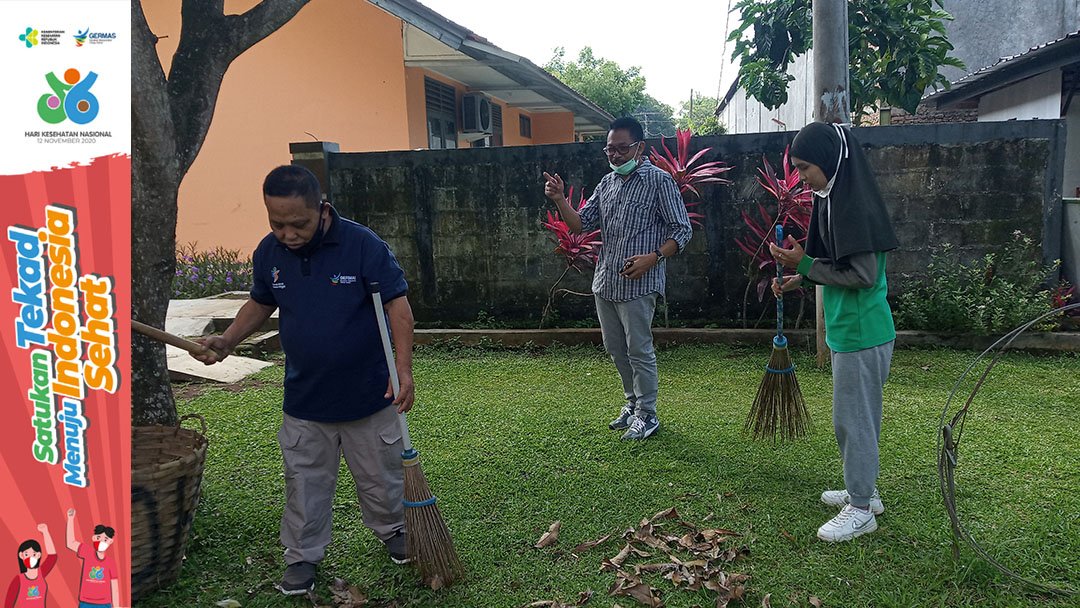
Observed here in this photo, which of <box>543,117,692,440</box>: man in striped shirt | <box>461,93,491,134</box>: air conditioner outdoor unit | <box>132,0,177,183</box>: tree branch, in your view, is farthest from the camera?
<box>461,93,491,134</box>: air conditioner outdoor unit

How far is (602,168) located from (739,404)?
3042mm

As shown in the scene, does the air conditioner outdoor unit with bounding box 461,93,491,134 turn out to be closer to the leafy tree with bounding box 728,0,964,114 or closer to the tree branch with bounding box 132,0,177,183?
the leafy tree with bounding box 728,0,964,114

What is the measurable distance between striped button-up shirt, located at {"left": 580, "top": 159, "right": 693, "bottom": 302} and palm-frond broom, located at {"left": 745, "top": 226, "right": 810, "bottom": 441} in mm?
666

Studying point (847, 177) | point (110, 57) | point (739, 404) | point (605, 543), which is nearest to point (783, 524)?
point (605, 543)

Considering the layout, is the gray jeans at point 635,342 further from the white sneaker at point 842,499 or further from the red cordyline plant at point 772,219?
the red cordyline plant at point 772,219

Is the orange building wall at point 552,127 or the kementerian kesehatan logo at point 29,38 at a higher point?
the orange building wall at point 552,127

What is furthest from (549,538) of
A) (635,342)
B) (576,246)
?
(576,246)

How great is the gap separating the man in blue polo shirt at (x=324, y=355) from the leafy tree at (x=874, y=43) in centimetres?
709

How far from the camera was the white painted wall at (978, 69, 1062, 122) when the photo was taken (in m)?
9.53

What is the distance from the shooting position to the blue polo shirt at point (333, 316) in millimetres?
2885

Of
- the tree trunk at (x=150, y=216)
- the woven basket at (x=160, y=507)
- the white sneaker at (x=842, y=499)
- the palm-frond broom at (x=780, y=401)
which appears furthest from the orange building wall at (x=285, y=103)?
the white sneaker at (x=842, y=499)

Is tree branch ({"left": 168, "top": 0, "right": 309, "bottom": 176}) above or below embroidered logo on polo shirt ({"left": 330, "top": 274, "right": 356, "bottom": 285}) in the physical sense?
above

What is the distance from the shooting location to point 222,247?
35.3 feet

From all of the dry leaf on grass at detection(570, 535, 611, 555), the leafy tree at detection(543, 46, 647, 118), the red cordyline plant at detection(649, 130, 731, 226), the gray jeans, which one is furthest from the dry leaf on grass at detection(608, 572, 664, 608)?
the leafy tree at detection(543, 46, 647, 118)
